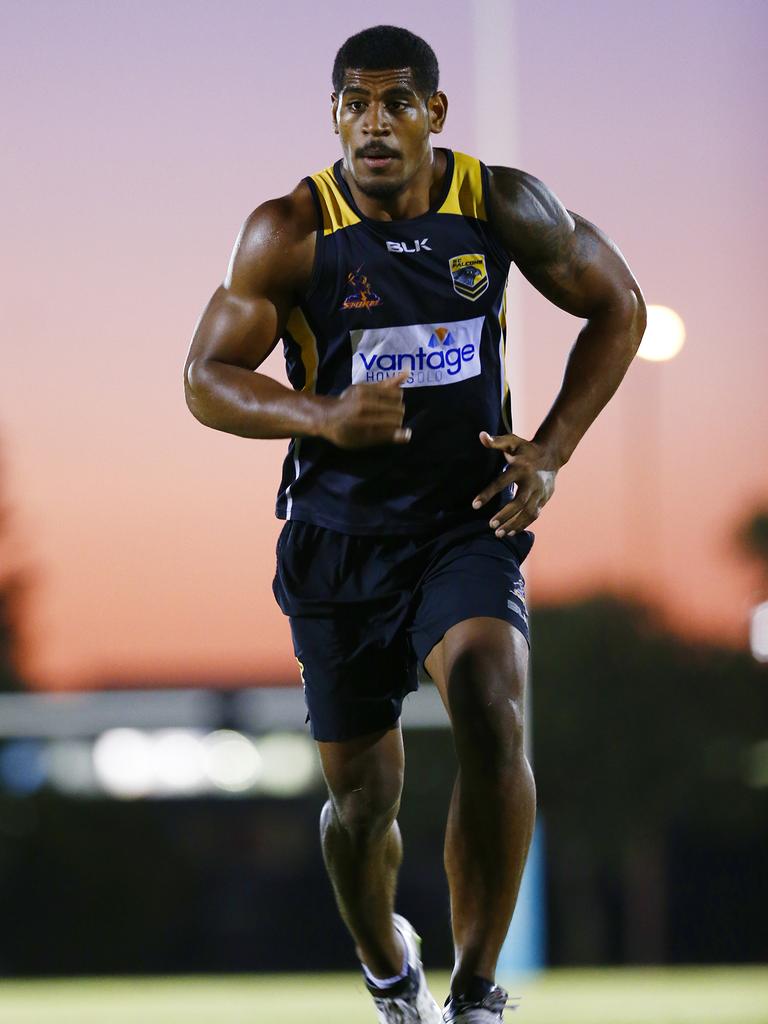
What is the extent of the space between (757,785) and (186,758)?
296 inches

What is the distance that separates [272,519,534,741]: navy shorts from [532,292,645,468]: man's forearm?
0.78 feet

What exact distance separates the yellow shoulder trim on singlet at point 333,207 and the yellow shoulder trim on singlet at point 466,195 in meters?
0.18

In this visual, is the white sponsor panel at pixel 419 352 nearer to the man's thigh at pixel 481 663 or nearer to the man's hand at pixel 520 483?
the man's hand at pixel 520 483

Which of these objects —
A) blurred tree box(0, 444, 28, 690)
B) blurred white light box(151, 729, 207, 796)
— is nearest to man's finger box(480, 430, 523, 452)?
blurred white light box(151, 729, 207, 796)

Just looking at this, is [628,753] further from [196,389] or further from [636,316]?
[196,389]

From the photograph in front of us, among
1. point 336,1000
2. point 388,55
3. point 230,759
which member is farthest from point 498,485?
point 230,759

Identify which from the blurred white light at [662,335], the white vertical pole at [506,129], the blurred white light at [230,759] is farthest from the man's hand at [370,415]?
the blurred white light at [662,335]

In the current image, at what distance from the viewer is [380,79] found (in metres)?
2.80

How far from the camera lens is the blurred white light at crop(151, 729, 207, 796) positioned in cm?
836

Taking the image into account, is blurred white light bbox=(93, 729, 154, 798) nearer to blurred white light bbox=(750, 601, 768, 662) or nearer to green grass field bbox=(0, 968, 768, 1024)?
green grass field bbox=(0, 968, 768, 1024)

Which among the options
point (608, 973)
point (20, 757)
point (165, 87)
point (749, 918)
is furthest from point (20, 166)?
point (749, 918)

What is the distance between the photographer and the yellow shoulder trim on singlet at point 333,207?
2902mm

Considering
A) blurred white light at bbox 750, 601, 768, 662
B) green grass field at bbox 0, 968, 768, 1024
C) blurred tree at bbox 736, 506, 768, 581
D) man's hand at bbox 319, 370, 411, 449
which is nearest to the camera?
man's hand at bbox 319, 370, 411, 449

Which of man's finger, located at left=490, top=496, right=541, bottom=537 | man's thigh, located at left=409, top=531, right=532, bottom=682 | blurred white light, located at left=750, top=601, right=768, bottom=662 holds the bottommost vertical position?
blurred white light, located at left=750, top=601, right=768, bottom=662
